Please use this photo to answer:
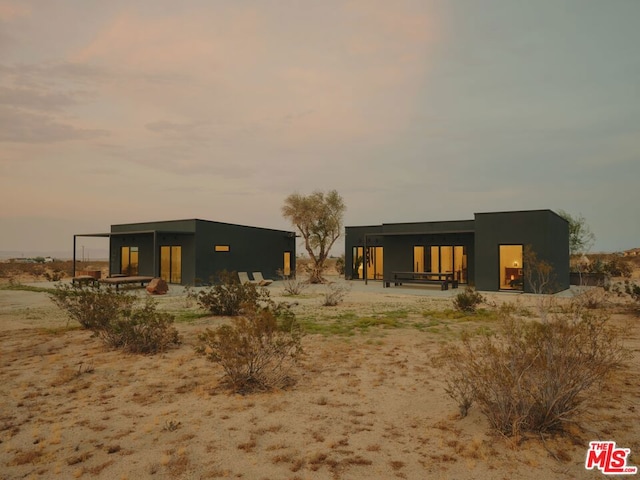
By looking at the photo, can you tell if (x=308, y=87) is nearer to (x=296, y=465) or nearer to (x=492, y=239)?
(x=492, y=239)

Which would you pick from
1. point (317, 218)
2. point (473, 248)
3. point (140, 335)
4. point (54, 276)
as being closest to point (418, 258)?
point (473, 248)

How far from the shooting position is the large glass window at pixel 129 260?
73.0 feet

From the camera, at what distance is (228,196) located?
1380 inches

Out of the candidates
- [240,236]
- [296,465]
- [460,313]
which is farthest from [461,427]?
[240,236]

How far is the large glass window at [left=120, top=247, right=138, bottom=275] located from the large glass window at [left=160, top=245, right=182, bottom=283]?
109 inches

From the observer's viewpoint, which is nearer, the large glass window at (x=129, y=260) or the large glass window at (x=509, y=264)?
→ the large glass window at (x=509, y=264)

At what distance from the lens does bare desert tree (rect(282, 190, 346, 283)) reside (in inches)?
910

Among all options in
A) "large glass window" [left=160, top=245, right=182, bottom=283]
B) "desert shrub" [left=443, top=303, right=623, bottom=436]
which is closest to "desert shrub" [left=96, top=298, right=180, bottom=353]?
"desert shrub" [left=443, top=303, right=623, bottom=436]

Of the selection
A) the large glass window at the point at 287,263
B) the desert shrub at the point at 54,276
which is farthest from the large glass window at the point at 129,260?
the large glass window at the point at 287,263

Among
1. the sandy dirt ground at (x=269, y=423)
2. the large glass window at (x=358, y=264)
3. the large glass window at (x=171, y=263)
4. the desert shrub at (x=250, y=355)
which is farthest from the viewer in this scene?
the large glass window at (x=358, y=264)

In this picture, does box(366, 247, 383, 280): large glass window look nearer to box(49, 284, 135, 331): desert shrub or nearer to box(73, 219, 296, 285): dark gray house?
box(73, 219, 296, 285): dark gray house

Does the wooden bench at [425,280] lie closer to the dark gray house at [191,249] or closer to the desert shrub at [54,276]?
the dark gray house at [191,249]

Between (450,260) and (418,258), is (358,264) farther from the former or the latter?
(450,260)

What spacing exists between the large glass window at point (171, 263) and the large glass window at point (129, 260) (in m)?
2.78
